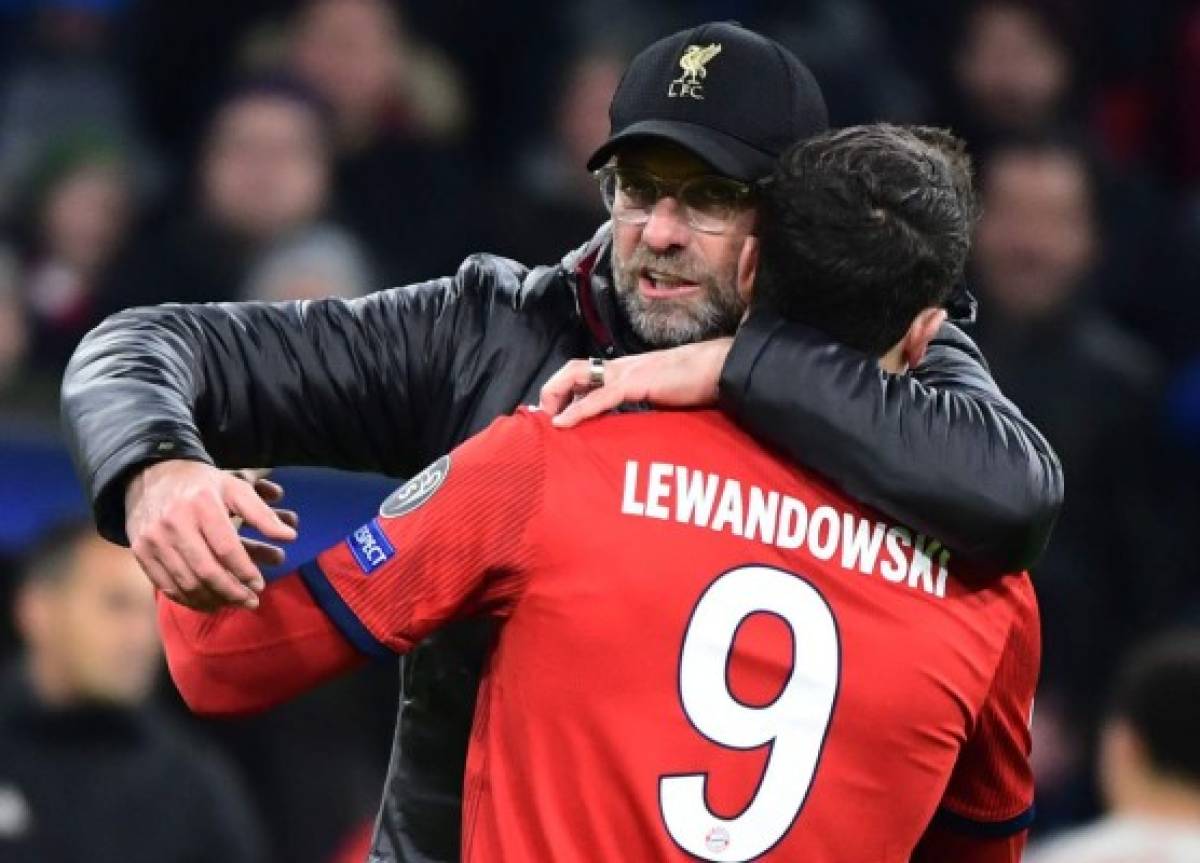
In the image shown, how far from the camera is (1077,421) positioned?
6020 millimetres

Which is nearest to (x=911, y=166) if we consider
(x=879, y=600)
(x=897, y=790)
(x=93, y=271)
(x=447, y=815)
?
(x=879, y=600)

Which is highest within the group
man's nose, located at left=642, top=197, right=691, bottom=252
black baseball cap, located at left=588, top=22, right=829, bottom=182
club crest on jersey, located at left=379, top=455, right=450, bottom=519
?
black baseball cap, located at left=588, top=22, right=829, bottom=182

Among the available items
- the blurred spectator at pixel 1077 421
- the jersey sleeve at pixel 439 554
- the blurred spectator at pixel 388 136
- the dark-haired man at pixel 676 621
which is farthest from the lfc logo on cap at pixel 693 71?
the blurred spectator at pixel 388 136

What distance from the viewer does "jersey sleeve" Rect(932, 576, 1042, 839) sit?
2734 millimetres

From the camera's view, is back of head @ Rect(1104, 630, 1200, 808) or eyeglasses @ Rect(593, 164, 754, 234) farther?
back of head @ Rect(1104, 630, 1200, 808)

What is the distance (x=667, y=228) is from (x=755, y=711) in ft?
1.91

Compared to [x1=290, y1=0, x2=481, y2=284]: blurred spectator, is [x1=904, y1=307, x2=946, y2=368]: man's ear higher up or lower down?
higher up

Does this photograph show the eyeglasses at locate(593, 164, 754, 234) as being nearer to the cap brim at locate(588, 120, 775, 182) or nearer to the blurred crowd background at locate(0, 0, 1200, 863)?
the cap brim at locate(588, 120, 775, 182)

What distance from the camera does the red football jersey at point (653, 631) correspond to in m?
2.53

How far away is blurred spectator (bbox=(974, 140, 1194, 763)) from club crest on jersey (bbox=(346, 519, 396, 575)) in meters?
3.58

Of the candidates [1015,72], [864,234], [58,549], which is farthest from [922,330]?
[1015,72]

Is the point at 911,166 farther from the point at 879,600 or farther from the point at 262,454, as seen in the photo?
the point at 262,454

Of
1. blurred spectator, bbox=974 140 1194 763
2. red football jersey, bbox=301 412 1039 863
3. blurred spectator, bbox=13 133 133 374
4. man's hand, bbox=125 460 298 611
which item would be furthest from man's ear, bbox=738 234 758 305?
blurred spectator, bbox=13 133 133 374

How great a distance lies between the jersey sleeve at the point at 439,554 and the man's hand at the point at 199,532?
90mm
